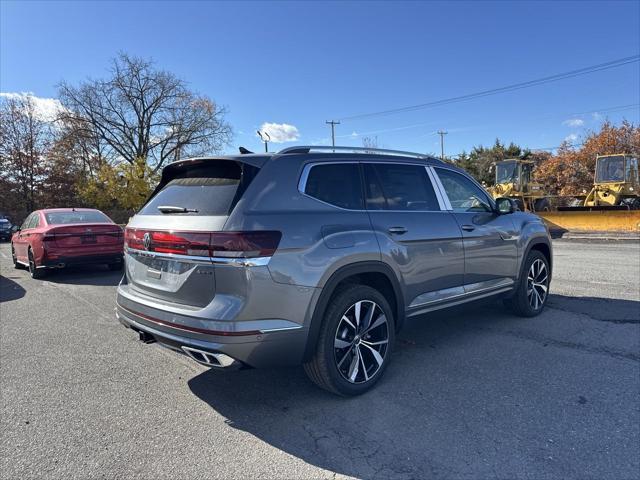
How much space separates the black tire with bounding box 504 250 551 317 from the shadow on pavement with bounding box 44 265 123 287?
6.86 metres

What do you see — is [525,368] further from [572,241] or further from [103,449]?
[572,241]

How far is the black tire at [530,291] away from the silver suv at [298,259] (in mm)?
1334

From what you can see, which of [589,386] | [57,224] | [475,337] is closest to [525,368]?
[589,386]

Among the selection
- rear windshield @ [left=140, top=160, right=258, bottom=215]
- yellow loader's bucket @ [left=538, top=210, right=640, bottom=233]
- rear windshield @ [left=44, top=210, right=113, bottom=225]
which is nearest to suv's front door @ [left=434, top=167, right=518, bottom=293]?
rear windshield @ [left=140, top=160, right=258, bottom=215]

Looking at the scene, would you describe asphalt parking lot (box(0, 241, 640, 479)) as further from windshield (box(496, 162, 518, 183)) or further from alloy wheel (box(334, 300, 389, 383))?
windshield (box(496, 162, 518, 183))

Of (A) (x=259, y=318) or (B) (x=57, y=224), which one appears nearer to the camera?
(A) (x=259, y=318)

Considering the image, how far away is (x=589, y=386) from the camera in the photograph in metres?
3.68

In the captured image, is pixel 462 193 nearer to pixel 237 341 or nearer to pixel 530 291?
pixel 530 291

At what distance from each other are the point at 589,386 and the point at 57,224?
9.41 metres

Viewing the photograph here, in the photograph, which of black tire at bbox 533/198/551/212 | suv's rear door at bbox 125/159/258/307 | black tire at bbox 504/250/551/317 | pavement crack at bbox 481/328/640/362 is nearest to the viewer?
suv's rear door at bbox 125/159/258/307

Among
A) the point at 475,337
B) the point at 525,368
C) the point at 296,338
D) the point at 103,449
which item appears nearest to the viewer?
the point at 103,449

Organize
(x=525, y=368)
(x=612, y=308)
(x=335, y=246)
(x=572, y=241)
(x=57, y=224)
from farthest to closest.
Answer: (x=572, y=241), (x=57, y=224), (x=612, y=308), (x=525, y=368), (x=335, y=246)

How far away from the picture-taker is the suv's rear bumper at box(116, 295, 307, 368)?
2.90 meters

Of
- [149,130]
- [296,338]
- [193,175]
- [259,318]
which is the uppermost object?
[149,130]
